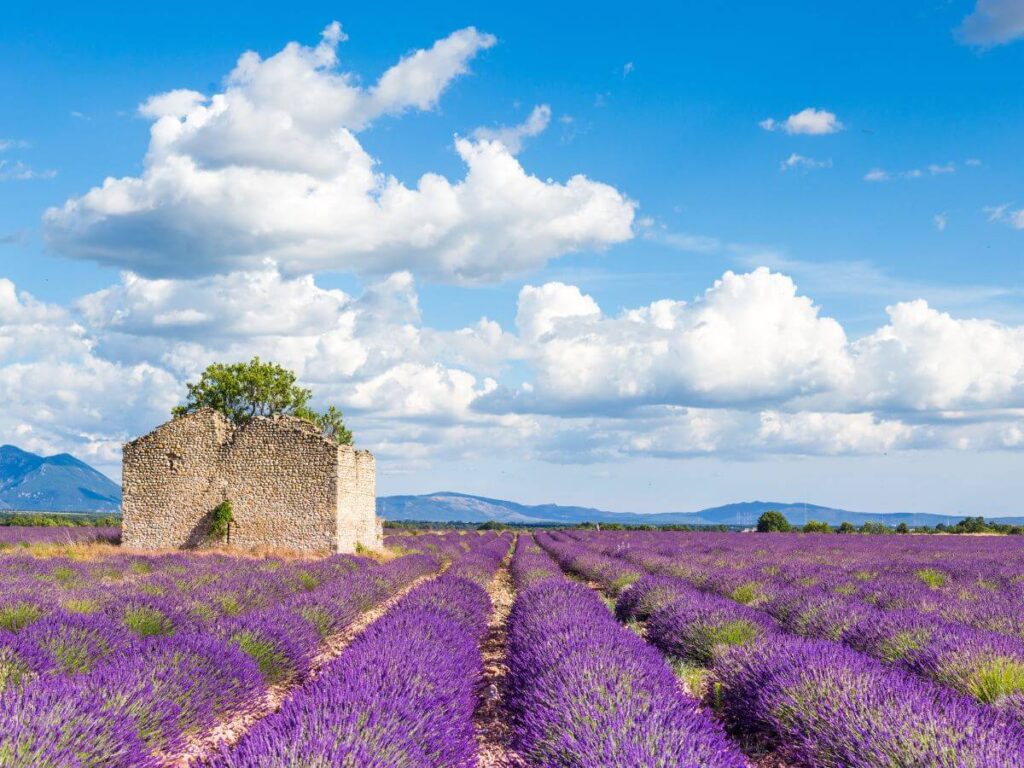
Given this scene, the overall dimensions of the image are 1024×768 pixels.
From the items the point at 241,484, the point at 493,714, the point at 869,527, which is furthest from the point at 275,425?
the point at 869,527

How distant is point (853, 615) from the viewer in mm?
6961

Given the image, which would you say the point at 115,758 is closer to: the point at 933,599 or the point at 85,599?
the point at 85,599

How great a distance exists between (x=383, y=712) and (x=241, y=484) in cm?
1728


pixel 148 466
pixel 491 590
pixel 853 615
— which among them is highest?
pixel 148 466

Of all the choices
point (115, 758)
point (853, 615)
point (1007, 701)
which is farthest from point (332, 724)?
point (853, 615)

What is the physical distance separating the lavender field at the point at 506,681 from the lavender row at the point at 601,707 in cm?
1

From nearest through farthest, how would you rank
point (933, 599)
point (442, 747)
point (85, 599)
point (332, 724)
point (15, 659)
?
point (332, 724)
point (442, 747)
point (15, 659)
point (85, 599)
point (933, 599)

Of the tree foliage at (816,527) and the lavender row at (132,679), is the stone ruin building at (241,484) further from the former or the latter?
the tree foliage at (816,527)

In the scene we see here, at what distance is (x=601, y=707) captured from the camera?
11.6 ft

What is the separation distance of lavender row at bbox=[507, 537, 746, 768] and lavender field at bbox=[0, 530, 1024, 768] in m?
0.01

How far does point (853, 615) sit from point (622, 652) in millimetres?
2981

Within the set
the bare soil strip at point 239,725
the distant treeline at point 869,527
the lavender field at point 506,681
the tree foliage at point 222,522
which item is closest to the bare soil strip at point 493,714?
the lavender field at point 506,681

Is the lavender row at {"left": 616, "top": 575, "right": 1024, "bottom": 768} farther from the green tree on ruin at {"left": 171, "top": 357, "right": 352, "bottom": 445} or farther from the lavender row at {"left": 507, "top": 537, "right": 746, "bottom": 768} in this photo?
the green tree on ruin at {"left": 171, "top": 357, "right": 352, "bottom": 445}

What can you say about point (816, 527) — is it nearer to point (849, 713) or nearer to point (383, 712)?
point (849, 713)
